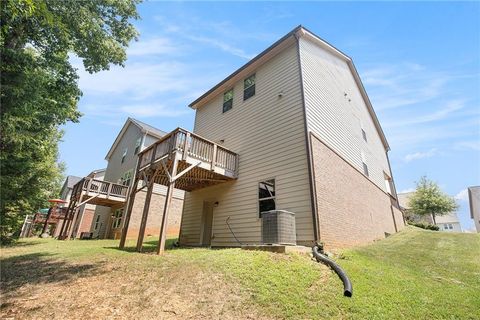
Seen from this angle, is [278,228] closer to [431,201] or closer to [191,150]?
[191,150]

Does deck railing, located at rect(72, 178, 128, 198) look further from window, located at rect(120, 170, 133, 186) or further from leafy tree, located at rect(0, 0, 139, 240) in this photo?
leafy tree, located at rect(0, 0, 139, 240)

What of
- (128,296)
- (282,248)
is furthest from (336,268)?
(128,296)

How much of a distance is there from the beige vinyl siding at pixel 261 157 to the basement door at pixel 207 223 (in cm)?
23

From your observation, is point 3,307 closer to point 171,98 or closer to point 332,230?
point 332,230

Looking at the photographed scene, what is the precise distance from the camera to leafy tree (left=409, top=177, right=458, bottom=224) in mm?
26719

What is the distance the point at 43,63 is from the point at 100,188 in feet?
39.3

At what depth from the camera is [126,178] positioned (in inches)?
884

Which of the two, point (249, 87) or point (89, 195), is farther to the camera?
point (89, 195)

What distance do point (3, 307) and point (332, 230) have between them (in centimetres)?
850

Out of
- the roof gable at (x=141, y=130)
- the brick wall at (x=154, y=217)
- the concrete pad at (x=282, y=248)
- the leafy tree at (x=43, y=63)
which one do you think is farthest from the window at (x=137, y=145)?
the concrete pad at (x=282, y=248)

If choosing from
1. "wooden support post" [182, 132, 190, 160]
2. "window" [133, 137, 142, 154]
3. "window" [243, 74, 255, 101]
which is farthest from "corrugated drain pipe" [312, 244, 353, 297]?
"window" [133, 137, 142, 154]

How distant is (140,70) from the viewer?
37.5 ft

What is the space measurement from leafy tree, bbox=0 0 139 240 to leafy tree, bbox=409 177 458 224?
33151 mm

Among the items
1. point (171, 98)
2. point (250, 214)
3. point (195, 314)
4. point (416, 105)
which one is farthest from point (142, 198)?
point (416, 105)
